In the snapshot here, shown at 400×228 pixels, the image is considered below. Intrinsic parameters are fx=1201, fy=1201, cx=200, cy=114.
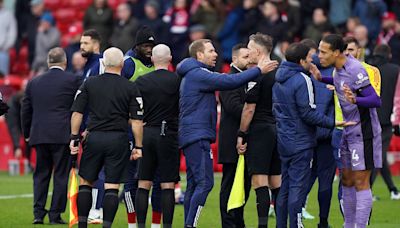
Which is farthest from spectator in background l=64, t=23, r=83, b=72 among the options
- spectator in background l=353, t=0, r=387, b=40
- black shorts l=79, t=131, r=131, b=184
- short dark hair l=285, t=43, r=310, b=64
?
short dark hair l=285, t=43, r=310, b=64

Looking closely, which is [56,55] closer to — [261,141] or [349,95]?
[261,141]

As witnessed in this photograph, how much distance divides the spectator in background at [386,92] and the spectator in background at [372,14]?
21.8ft

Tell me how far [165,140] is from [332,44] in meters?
2.32

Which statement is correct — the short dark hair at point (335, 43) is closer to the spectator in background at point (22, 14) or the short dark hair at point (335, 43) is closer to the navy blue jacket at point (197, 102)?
the navy blue jacket at point (197, 102)

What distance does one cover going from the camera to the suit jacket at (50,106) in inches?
647

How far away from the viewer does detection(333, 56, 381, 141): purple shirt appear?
43.4 ft

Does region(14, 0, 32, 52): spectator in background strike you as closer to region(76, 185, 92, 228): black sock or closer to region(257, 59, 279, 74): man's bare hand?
region(76, 185, 92, 228): black sock

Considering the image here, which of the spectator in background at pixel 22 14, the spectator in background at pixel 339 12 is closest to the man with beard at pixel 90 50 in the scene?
the spectator in background at pixel 339 12

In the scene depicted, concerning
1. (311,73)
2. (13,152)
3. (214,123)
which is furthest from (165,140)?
(13,152)

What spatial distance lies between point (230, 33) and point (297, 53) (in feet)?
41.8

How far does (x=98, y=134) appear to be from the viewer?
1364 centimetres

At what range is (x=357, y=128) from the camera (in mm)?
13398

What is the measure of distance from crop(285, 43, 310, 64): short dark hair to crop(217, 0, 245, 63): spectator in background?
1240 cm

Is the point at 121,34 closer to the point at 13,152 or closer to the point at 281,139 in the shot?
the point at 13,152
